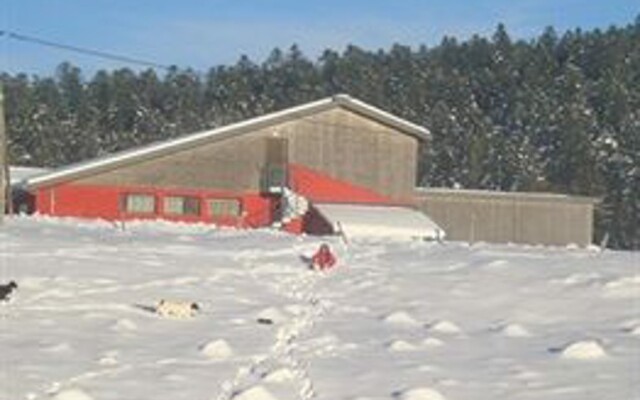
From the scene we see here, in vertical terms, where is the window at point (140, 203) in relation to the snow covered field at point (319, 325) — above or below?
above

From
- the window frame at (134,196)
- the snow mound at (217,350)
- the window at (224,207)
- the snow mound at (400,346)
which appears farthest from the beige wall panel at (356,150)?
the snow mound at (217,350)

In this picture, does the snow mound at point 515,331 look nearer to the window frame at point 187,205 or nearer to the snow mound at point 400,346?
the snow mound at point 400,346

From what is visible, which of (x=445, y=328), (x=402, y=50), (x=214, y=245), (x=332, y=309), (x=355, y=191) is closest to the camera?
(x=445, y=328)

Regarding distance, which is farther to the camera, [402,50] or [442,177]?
[402,50]

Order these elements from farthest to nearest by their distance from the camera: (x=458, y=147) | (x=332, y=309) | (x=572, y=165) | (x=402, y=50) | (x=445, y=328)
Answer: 1. (x=402, y=50)
2. (x=458, y=147)
3. (x=572, y=165)
4. (x=332, y=309)
5. (x=445, y=328)

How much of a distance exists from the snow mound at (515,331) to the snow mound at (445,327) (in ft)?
1.59

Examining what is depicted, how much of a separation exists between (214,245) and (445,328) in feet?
39.3

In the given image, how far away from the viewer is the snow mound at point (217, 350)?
41.2ft

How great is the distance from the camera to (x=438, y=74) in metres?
125


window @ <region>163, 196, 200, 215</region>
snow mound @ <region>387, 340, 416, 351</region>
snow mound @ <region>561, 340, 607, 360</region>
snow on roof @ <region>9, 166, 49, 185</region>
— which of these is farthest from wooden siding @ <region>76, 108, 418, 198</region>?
snow mound @ <region>561, 340, 607, 360</region>

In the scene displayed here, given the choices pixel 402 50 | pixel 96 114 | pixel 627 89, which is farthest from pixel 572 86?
pixel 96 114

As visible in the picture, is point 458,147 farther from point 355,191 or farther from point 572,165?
point 355,191

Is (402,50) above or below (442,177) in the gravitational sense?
above

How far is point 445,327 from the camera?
14617 mm
